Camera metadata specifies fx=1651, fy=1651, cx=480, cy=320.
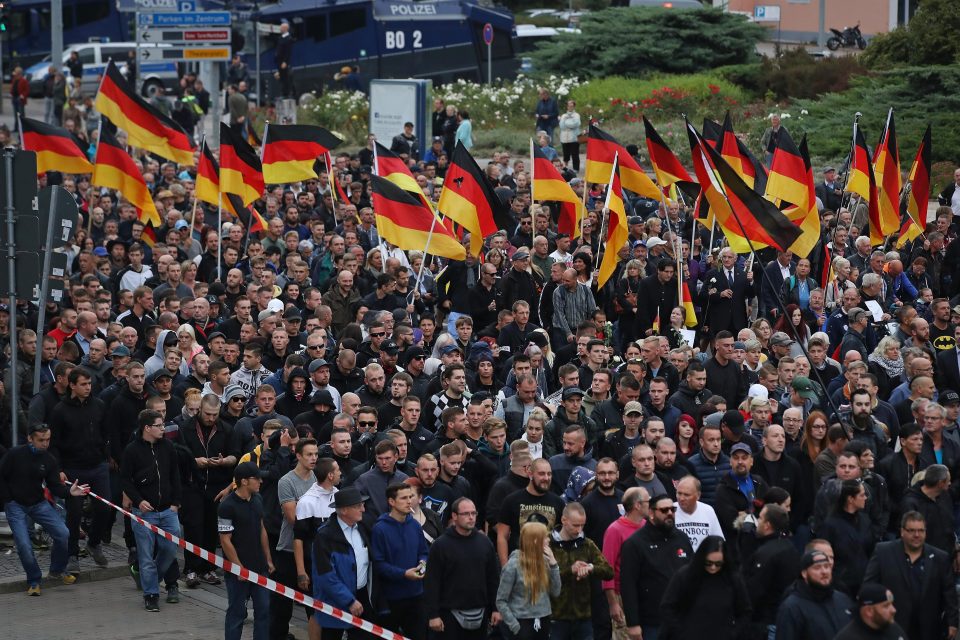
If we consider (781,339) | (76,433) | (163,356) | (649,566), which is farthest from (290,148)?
(649,566)

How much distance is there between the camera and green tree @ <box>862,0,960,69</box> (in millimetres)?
32469

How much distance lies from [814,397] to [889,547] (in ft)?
11.9

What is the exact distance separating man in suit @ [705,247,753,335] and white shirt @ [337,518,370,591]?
7940 millimetres

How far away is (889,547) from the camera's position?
10.6 m

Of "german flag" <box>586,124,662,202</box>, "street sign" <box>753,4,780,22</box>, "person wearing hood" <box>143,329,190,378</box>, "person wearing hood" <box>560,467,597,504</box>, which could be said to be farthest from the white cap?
"street sign" <box>753,4,780,22</box>

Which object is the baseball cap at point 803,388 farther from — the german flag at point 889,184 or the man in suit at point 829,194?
the man in suit at point 829,194

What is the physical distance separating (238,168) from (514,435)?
8.20 metres

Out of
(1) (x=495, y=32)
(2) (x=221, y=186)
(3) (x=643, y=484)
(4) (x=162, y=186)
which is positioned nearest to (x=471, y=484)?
(3) (x=643, y=484)

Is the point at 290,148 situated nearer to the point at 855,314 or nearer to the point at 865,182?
the point at 865,182

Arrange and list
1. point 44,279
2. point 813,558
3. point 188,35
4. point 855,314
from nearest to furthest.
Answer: point 813,558
point 44,279
point 855,314
point 188,35

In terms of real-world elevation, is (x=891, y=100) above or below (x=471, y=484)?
above

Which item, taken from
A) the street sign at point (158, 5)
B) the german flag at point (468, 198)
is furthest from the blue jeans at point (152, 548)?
the street sign at point (158, 5)

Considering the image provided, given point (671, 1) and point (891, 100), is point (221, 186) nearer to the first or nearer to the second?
point (891, 100)

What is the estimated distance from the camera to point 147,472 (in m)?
13.2
